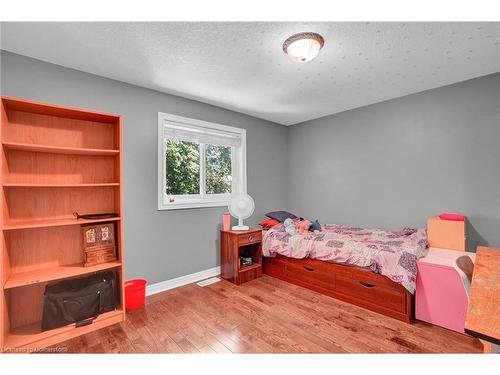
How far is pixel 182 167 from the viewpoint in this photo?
312 cm

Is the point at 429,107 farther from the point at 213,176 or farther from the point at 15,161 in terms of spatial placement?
the point at 15,161

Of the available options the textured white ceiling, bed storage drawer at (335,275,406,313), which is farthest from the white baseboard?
the textured white ceiling

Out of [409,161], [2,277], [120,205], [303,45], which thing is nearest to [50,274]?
[2,277]

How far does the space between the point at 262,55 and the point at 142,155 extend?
1.64 m

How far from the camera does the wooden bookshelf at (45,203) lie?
180cm

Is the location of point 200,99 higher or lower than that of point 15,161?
higher

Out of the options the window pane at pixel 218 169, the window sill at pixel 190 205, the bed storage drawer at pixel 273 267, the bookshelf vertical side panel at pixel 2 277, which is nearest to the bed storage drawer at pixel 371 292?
the bed storage drawer at pixel 273 267

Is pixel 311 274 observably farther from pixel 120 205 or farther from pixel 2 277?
pixel 2 277

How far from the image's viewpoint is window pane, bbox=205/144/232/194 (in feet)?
11.1

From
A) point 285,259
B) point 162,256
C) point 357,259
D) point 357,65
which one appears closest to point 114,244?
point 162,256

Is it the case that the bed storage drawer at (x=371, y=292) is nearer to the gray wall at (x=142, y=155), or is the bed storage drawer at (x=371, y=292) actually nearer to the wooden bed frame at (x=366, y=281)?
the wooden bed frame at (x=366, y=281)

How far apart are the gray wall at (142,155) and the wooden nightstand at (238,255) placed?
0.74 ft

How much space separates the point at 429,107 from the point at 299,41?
2.09m
